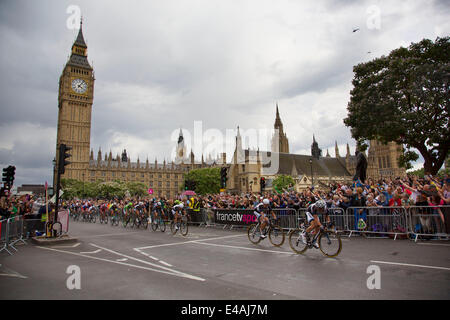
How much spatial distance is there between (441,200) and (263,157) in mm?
78030

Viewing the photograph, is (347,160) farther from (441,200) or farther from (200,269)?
(200,269)

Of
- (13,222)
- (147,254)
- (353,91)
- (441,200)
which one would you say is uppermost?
(353,91)

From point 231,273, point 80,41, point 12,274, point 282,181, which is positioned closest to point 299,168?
point 282,181

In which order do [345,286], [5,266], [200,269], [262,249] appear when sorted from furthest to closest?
[262,249], [5,266], [200,269], [345,286]

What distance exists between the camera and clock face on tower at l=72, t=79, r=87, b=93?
365ft

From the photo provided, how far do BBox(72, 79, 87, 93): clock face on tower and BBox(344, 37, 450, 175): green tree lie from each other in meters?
114

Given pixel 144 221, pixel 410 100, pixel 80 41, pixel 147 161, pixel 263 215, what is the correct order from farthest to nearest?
pixel 147 161 < pixel 80 41 < pixel 410 100 < pixel 144 221 < pixel 263 215

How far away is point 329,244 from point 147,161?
126493 mm

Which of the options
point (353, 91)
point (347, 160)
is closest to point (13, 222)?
point (353, 91)

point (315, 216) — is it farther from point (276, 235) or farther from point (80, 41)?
point (80, 41)

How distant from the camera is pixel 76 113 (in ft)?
362

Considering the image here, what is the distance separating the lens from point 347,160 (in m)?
103

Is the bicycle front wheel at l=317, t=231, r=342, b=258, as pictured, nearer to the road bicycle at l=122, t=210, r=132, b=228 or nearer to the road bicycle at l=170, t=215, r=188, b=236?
the road bicycle at l=170, t=215, r=188, b=236

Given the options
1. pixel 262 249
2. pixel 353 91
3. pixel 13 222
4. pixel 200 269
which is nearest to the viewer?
pixel 200 269
